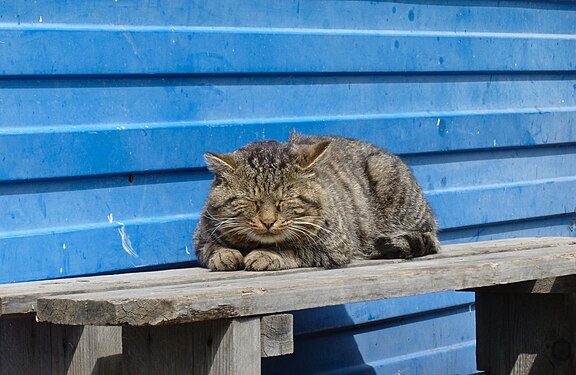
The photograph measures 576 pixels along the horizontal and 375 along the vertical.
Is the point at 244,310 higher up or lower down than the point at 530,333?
higher up

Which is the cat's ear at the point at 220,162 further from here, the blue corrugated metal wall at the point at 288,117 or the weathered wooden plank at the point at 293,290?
the weathered wooden plank at the point at 293,290

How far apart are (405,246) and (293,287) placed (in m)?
1.24

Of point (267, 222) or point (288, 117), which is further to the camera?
point (288, 117)

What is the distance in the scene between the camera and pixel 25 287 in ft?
10.9

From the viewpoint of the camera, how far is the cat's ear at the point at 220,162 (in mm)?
3859

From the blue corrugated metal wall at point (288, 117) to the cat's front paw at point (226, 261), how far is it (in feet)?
1.41

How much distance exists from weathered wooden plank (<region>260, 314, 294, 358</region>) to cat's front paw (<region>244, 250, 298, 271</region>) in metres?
0.72

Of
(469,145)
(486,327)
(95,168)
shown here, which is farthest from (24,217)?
(469,145)

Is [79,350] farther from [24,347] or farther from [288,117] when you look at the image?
[288,117]

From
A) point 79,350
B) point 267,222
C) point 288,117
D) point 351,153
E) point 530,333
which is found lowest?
point 530,333

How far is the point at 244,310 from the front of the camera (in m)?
2.90

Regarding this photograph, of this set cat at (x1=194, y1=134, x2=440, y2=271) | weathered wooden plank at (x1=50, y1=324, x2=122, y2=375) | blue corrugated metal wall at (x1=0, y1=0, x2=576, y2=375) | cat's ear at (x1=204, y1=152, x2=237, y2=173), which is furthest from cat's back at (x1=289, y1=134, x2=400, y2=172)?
weathered wooden plank at (x1=50, y1=324, x2=122, y2=375)

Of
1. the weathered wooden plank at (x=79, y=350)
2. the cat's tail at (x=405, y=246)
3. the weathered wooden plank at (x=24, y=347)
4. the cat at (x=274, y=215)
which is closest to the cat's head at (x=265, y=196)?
the cat at (x=274, y=215)

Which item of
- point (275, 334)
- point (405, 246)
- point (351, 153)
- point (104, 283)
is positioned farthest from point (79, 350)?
point (351, 153)
